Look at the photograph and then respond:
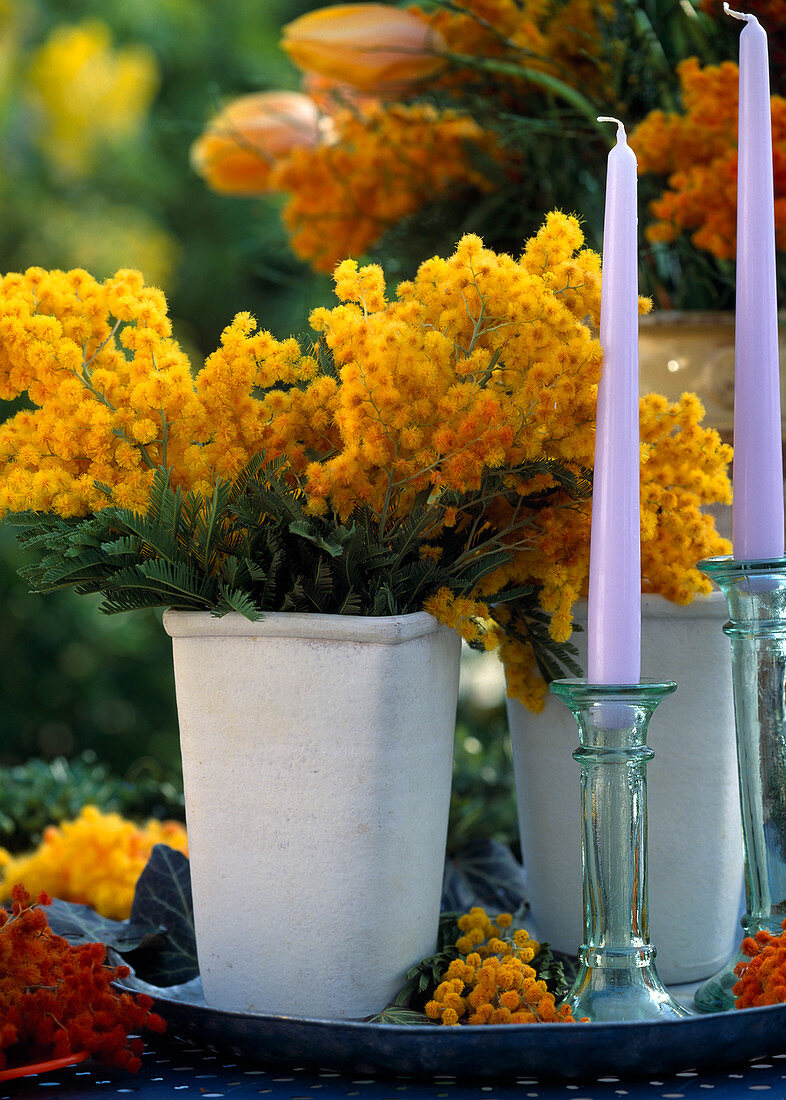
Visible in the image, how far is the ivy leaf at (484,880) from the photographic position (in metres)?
0.53

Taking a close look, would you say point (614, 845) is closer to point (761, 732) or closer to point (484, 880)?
point (761, 732)

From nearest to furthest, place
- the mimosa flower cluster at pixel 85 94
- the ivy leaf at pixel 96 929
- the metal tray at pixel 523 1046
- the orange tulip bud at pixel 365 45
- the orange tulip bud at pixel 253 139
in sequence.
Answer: the metal tray at pixel 523 1046 → the ivy leaf at pixel 96 929 → the orange tulip bud at pixel 365 45 → the orange tulip bud at pixel 253 139 → the mimosa flower cluster at pixel 85 94

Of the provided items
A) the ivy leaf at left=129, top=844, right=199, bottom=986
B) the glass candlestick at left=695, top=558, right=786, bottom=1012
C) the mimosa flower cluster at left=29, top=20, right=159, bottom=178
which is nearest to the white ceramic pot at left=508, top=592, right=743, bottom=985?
the glass candlestick at left=695, top=558, right=786, bottom=1012

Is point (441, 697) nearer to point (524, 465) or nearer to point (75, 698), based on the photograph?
point (524, 465)

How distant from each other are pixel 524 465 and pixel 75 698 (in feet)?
8.70

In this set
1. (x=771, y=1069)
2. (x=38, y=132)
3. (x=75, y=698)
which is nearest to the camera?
(x=771, y=1069)

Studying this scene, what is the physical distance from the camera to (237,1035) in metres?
0.34

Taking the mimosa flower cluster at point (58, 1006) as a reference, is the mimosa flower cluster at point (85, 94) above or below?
above

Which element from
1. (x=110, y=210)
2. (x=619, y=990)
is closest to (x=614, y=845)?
(x=619, y=990)

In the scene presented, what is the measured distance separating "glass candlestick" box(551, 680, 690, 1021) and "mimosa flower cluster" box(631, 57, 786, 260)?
0.26m

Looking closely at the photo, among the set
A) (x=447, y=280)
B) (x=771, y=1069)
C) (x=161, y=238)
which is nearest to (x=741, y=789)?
(x=771, y=1069)

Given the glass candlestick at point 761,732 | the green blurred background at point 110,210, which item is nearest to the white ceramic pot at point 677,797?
the glass candlestick at point 761,732

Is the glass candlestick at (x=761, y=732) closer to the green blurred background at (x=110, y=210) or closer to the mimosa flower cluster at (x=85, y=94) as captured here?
the green blurred background at (x=110, y=210)

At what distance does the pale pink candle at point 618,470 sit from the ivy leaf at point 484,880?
0.21 m
